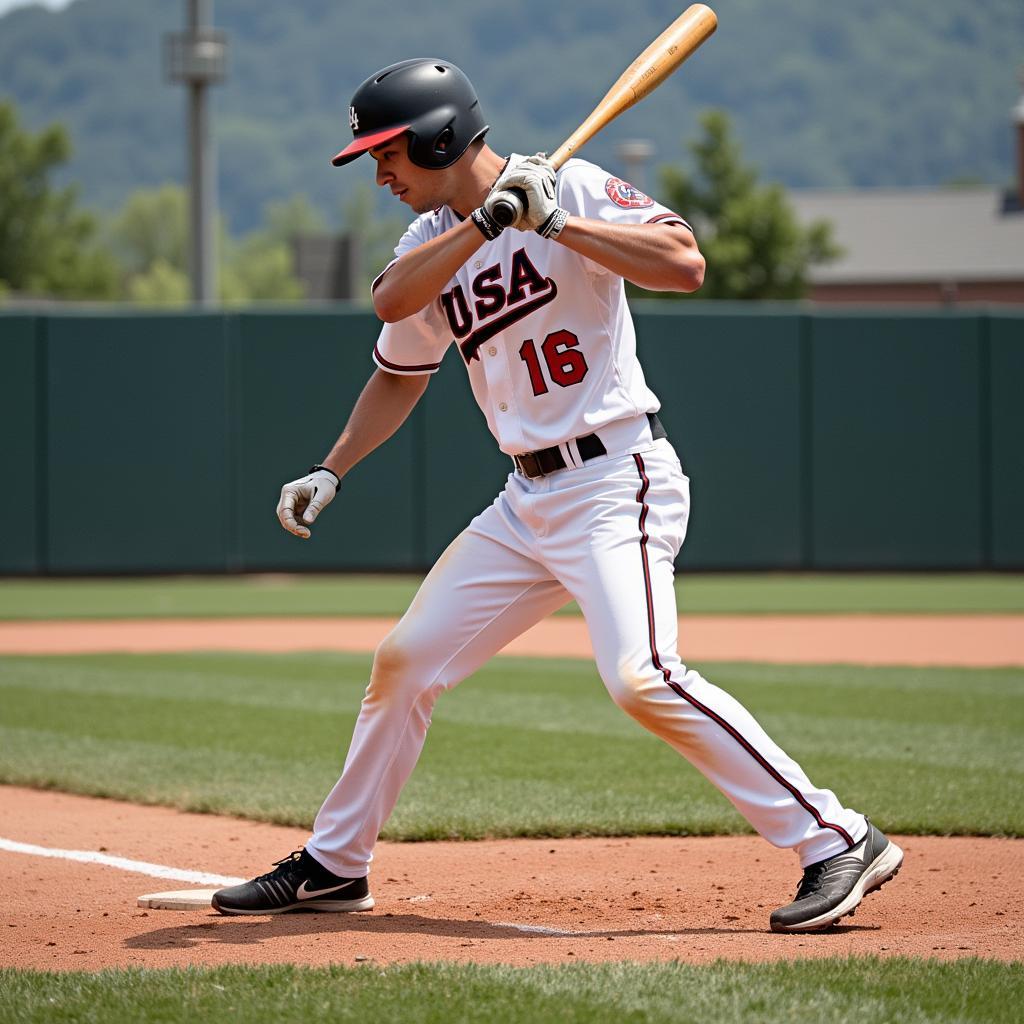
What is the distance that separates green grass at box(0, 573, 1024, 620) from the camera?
1390 cm

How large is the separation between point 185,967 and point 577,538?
128cm

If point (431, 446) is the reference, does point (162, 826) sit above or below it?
below

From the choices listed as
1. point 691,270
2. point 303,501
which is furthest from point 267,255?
point 691,270

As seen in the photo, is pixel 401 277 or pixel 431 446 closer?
pixel 401 277

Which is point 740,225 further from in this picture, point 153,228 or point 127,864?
point 153,228

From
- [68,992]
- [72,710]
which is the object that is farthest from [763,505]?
[68,992]

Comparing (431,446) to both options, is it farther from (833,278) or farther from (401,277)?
(833,278)

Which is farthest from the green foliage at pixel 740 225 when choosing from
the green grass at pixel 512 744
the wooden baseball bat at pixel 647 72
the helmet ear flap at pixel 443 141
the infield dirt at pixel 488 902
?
the helmet ear flap at pixel 443 141

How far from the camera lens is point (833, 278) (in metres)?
47.8

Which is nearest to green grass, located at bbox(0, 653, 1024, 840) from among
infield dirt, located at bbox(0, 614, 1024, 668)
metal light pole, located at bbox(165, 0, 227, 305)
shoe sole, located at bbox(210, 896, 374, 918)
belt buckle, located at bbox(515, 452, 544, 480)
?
infield dirt, located at bbox(0, 614, 1024, 668)

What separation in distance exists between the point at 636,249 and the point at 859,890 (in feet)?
5.12

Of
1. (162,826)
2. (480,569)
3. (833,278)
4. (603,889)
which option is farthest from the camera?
(833,278)

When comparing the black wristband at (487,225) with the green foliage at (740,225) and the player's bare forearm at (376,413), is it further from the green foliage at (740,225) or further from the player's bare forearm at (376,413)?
the green foliage at (740,225)

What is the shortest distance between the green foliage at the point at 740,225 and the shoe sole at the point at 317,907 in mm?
34492
